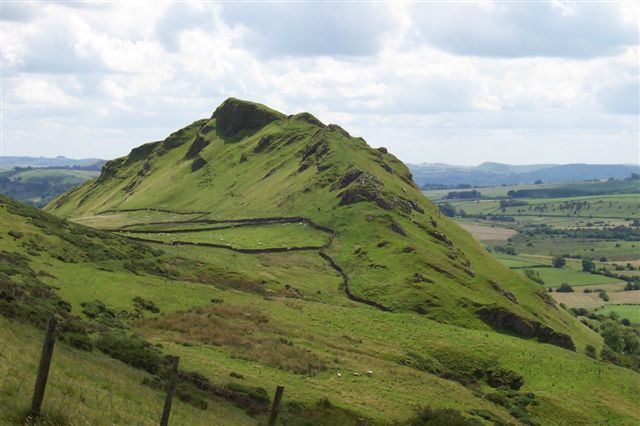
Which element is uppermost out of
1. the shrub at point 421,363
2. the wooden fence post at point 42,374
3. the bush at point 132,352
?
the wooden fence post at point 42,374

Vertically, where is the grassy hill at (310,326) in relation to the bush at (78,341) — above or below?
below

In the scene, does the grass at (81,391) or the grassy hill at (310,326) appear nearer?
the grass at (81,391)

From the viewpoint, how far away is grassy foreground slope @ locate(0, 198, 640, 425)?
3866 centimetres

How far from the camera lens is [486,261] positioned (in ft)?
537

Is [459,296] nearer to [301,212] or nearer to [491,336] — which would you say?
[491,336]

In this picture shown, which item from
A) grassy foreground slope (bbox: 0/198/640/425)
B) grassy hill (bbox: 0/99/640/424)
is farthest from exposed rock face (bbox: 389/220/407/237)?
grassy foreground slope (bbox: 0/198/640/425)

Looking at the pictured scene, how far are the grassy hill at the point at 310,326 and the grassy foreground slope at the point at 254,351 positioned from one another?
0.92 ft

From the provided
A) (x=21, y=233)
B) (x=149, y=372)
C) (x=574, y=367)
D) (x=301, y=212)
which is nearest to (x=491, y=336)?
(x=574, y=367)

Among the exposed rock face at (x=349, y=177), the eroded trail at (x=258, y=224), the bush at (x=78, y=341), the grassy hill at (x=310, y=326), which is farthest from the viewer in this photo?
the exposed rock face at (x=349, y=177)

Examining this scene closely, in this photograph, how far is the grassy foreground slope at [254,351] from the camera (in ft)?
127

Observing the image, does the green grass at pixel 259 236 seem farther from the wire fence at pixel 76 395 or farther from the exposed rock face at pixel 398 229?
the wire fence at pixel 76 395

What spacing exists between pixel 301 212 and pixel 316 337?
317ft

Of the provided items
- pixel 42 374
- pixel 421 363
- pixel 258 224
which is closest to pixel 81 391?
pixel 42 374

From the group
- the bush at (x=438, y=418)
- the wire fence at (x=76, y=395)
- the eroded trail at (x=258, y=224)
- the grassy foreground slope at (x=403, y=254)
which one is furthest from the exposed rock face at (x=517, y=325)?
the wire fence at (x=76, y=395)
